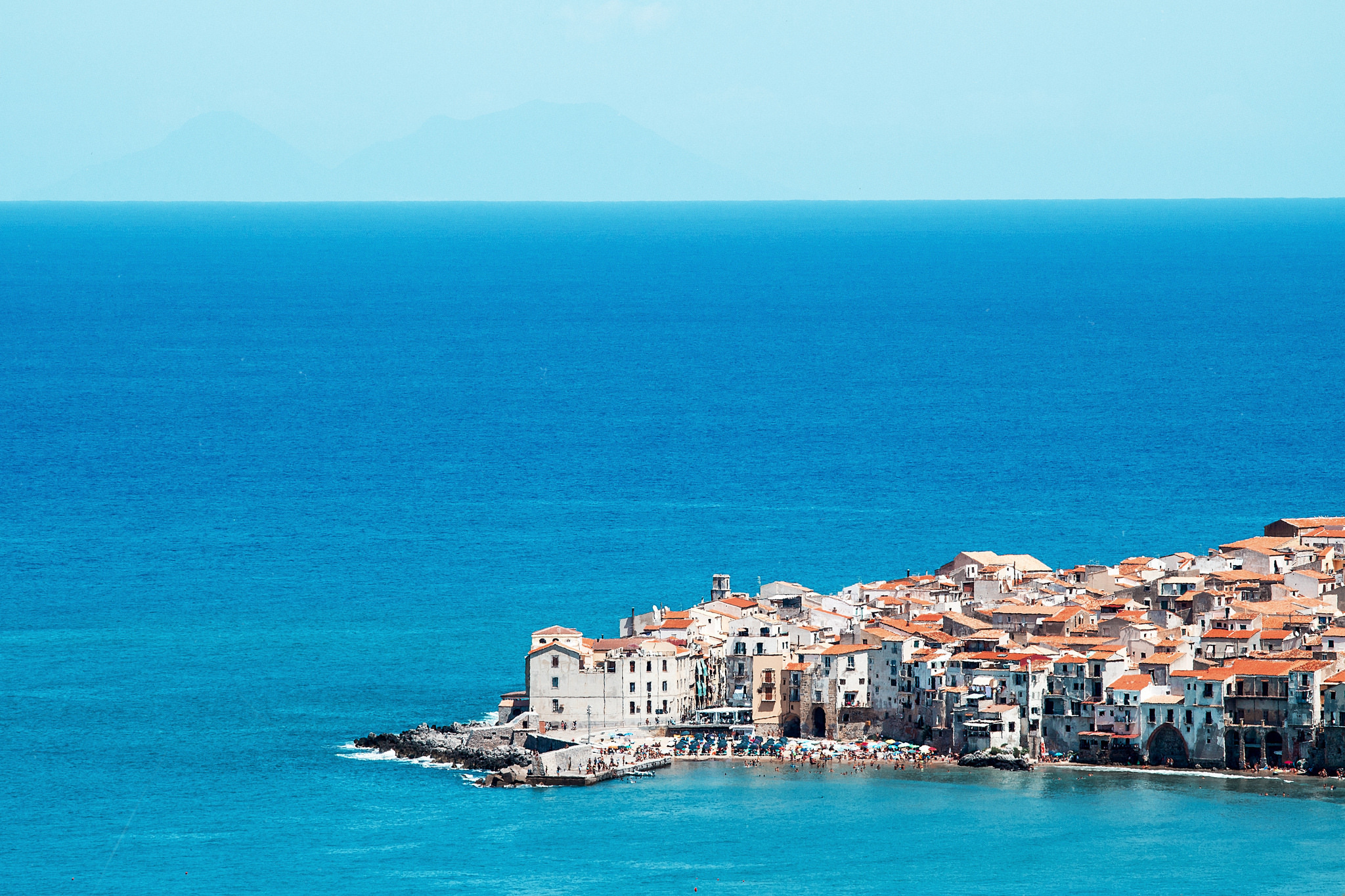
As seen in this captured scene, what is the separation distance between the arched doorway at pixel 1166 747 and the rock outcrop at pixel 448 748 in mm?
19215

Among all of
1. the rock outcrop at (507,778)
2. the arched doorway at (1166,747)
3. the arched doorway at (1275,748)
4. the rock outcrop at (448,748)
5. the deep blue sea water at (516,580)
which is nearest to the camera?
the deep blue sea water at (516,580)

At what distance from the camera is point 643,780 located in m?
79.2

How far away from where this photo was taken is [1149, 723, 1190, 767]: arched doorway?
78.2 metres

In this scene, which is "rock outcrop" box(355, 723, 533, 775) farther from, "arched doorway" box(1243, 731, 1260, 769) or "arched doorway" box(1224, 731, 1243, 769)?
"arched doorway" box(1243, 731, 1260, 769)

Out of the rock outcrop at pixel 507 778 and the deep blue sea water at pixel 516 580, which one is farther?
the rock outcrop at pixel 507 778

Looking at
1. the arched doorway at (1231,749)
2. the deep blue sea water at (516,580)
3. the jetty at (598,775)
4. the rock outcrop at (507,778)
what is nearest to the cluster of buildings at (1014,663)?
the arched doorway at (1231,749)

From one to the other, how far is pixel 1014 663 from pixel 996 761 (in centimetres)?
312

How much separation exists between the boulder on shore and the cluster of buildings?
0.58m

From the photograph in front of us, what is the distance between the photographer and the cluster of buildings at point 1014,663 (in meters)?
77.7

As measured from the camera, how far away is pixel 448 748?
82.6 meters

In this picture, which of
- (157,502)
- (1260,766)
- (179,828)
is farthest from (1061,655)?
(157,502)

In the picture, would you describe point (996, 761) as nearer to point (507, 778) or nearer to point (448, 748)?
point (507, 778)

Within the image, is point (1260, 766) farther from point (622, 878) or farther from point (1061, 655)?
point (622, 878)

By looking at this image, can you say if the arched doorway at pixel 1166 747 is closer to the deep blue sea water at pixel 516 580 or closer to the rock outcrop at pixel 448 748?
the deep blue sea water at pixel 516 580
